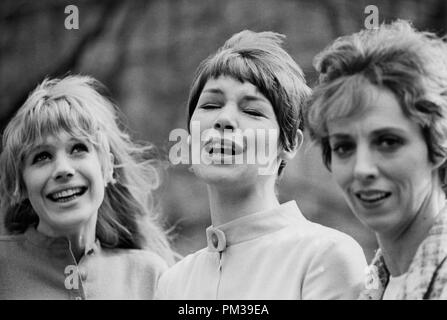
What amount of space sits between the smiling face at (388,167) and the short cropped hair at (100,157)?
2.60ft

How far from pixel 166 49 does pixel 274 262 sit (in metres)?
0.97

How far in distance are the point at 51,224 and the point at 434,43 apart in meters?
1.07

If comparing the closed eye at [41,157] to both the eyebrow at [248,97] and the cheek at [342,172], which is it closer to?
the eyebrow at [248,97]

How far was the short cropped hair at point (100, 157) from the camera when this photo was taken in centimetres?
236

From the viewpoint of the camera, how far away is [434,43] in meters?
1.86

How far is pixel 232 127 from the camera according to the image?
2.06m

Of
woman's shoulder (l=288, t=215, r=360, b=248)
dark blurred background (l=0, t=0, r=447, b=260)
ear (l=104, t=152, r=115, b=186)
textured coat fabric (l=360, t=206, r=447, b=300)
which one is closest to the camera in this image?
textured coat fabric (l=360, t=206, r=447, b=300)

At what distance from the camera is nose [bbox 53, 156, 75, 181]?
91.0 inches

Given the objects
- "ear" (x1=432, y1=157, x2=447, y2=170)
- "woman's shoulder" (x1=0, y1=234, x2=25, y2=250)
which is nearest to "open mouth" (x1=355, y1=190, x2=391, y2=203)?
"ear" (x1=432, y1=157, x2=447, y2=170)

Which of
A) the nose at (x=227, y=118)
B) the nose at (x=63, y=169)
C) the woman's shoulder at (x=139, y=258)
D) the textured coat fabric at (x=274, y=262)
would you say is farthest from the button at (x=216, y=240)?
the nose at (x=63, y=169)

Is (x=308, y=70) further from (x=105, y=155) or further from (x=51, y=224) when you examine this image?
(x=51, y=224)

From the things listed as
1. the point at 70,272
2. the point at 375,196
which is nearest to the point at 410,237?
the point at 375,196

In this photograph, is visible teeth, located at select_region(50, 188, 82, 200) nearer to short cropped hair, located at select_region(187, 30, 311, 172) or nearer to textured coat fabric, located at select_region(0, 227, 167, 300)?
textured coat fabric, located at select_region(0, 227, 167, 300)

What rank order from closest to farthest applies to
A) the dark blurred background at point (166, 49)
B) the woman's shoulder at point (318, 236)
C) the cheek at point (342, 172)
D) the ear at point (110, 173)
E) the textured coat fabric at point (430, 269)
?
the textured coat fabric at point (430, 269), the cheek at point (342, 172), the woman's shoulder at point (318, 236), the ear at point (110, 173), the dark blurred background at point (166, 49)
